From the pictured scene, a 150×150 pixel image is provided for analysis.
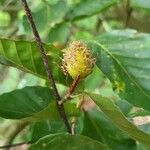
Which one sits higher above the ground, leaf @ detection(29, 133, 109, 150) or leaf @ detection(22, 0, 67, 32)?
leaf @ detection(22, 0, 67, 32)

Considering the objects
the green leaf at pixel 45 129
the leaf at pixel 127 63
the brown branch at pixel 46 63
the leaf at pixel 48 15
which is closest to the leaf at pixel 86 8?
the leaf at pixel 48 15

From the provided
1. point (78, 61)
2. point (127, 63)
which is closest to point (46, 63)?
point (78, 61)

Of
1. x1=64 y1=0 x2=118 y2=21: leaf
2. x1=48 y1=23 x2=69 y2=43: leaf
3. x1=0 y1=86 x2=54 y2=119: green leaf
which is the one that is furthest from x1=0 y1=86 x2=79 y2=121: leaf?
x1=48 y1=23 x2=69 y2=43: leaf

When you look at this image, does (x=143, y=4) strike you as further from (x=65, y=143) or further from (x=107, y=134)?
(x=65, y=143)

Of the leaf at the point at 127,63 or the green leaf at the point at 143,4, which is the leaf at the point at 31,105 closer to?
the leaf at the point at 127,63

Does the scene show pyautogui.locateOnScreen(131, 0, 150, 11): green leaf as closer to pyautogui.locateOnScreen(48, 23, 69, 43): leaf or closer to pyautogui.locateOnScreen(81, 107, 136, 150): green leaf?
pyautogui.locateOnScreen(48, 23, 69, 43): leaf

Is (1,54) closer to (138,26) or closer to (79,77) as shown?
(79,77)
